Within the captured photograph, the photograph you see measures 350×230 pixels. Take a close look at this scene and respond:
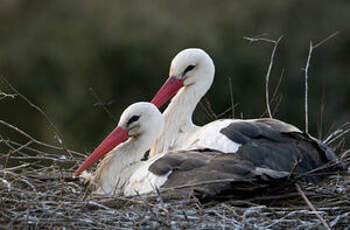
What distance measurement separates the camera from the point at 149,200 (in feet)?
21.4

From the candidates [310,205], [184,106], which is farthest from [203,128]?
[310,205]

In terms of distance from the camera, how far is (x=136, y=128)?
7.46m

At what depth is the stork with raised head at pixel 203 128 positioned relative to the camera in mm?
7168

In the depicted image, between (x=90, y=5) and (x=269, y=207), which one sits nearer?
(x=269, y=207)

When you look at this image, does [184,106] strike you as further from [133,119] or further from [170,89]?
[133,119]

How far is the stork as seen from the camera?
6559 millimetres

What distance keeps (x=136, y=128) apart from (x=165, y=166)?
66 cm

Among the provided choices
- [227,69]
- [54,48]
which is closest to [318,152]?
[227,69]

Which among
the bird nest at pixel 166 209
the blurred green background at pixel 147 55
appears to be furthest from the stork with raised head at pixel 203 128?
the blurred green background at pixel 147 55

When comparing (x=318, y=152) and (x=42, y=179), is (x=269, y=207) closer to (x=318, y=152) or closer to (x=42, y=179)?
(x=318, y=152)

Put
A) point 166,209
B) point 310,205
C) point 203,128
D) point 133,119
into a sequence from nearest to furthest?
point 310,205, point 166,209, point 133,119, point 203,128

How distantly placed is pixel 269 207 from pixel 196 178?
481 millimetres

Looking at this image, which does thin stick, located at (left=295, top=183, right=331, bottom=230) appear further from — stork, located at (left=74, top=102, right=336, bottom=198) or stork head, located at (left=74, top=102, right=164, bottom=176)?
stork head, located at (left=74, top=102, right=164, bottom=176)

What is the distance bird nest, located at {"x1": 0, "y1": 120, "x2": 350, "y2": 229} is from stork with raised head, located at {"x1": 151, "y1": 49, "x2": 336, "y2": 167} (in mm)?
490
